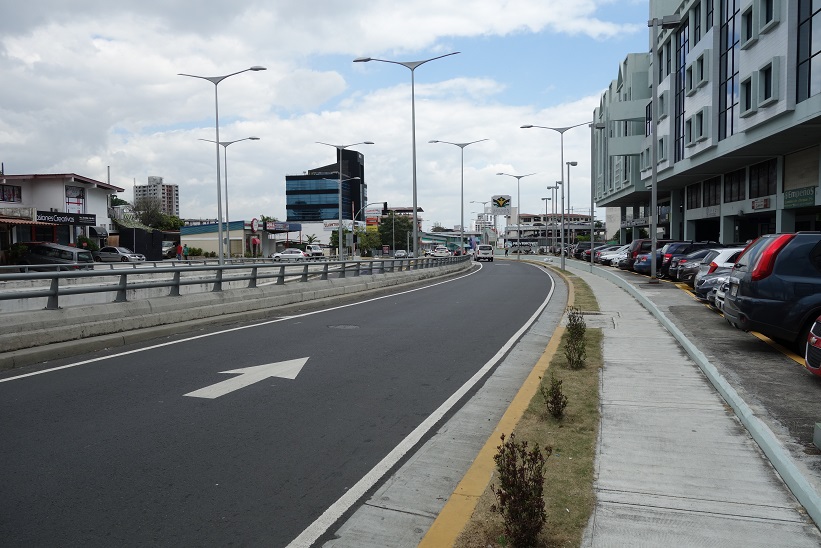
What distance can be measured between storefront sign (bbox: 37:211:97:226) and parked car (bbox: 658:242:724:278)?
→ 3960 cm

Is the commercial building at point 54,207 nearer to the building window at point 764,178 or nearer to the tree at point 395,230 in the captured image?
the building window at point 764,178

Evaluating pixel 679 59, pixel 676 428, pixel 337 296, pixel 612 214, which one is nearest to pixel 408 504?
pixel 676 428

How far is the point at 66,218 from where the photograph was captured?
158 feet

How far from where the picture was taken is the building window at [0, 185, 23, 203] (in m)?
49.8

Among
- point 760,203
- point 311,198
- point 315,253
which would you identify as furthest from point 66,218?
point 311,198

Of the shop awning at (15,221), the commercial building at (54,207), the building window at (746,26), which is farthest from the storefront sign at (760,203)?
the commercial building at (54,207)

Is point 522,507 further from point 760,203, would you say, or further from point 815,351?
point 760,203

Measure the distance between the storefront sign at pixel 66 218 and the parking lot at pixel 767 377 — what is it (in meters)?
44.1

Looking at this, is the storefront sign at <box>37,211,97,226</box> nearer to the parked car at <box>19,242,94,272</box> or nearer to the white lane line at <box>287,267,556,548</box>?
the parked car at <box>19,242,94,272</box>

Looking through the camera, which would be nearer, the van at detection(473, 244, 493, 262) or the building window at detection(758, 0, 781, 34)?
the building window at detection(758, 0, 781, 34)

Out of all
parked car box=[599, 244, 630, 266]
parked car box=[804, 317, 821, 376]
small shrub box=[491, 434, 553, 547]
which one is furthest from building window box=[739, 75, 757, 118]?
small shrub box=[491, 434, 553, 547]

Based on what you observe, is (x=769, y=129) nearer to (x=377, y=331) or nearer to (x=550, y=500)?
(x=377, y=331)

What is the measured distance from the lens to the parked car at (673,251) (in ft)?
95.1

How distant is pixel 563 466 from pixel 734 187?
142 feet
